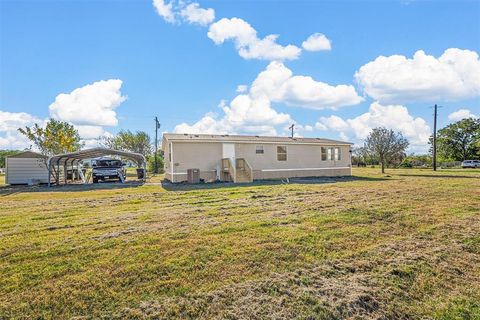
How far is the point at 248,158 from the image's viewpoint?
18656 mm

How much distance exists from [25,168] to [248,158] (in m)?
13.8

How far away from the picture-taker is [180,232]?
521cm

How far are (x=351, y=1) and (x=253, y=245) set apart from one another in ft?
36.3

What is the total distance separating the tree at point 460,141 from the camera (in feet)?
151

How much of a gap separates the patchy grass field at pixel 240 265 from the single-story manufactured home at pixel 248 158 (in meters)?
9.90

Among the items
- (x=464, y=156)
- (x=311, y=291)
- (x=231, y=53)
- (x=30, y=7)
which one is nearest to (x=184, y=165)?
(x=231, y=53)

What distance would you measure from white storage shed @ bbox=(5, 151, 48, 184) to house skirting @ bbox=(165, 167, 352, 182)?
25.5 feet

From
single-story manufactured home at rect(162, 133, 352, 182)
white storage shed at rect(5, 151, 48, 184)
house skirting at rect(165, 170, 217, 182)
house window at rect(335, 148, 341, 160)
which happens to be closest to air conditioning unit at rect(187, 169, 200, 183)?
single-story manufactured home at rect(162, 133, 352, 182)

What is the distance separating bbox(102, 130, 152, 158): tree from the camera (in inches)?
1703

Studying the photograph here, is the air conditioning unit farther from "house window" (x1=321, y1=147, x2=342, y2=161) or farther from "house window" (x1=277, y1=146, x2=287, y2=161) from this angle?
"house window" (x1=321, y1=147, x2=342, y2=161)

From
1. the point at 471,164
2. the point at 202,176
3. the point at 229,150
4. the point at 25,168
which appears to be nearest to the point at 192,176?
the point at 202,176

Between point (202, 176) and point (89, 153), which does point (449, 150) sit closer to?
point (202, 176)

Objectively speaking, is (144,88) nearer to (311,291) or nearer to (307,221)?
(307,221)

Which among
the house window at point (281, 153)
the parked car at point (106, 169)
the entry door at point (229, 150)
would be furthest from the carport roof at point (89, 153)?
the house window at point (281, 153)
